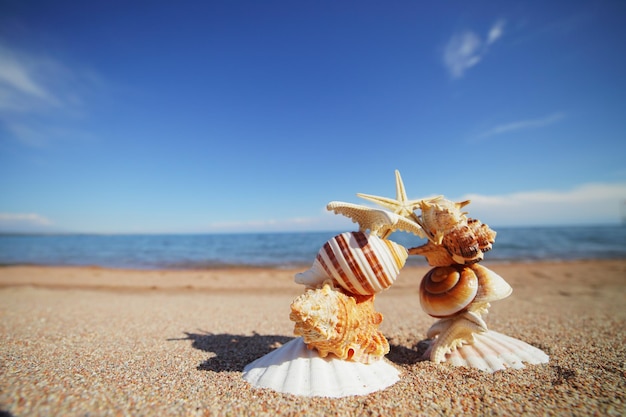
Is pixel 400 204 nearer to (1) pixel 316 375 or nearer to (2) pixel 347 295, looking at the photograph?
(2) pixel 347 295

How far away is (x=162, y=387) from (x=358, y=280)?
1.81 metres

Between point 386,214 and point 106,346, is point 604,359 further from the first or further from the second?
point 106,346

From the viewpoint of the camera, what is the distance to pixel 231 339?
381 cm

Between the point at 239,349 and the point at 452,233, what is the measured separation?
284cm

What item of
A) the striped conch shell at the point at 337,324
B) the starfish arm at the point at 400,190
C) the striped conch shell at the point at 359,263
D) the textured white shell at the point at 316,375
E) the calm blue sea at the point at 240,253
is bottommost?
the calm blue sea at the point at 240,253

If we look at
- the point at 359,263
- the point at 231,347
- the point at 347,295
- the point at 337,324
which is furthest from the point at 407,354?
the point at 231,347

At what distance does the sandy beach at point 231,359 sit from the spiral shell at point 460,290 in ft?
1.89

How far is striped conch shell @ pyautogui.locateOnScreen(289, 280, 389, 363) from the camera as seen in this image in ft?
7.25

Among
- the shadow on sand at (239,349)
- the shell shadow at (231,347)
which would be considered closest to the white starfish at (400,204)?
the shadow on sand at (239,349)

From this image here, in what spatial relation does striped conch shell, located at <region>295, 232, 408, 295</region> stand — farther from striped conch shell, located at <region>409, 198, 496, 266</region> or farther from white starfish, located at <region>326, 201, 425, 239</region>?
striped conch shell, located at <region>409, 198, 496, 266</region>

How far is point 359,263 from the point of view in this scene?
7.82ft

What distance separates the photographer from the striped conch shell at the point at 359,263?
2391 mm

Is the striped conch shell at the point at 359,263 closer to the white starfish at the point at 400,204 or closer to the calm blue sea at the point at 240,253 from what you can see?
the white starfish at the point at 400,204

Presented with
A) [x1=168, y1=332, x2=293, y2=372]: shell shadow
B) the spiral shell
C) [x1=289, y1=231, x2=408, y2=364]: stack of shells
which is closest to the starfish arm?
[x1=289, y1=231, x2=408, y2=364]: stack of shells
